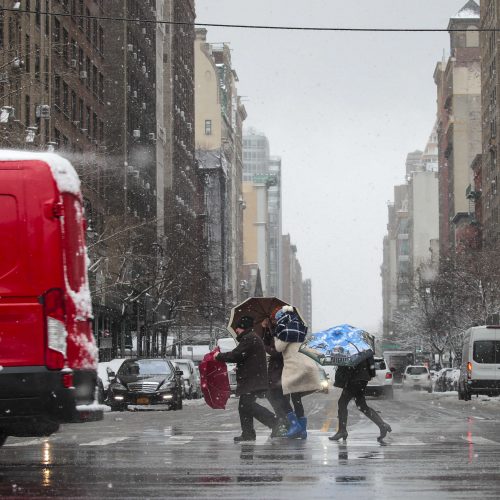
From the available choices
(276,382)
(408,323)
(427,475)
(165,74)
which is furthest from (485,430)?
(408,323)

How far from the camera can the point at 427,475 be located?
12.4 meters

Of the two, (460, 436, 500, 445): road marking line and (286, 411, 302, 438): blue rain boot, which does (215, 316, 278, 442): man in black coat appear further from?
(460, 436, 500, 445): road marking line

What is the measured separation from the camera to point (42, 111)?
193 ft

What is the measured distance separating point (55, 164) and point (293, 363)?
7103 mm

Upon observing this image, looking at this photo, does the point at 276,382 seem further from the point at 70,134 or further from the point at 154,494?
the point at 70,134

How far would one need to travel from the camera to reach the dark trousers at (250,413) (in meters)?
17.9

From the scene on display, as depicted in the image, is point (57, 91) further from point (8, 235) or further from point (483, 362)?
point (8, 235)

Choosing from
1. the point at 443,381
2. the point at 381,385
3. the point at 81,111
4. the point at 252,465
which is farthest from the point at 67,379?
the point at 443,381

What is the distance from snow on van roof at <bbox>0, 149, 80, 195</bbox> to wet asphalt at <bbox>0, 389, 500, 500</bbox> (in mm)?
2605

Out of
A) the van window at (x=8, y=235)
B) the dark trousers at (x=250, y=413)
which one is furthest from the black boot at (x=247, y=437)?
the van window at (x=8, y=235)

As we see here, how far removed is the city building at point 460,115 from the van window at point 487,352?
110908 mm

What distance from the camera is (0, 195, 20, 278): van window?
39.5ft

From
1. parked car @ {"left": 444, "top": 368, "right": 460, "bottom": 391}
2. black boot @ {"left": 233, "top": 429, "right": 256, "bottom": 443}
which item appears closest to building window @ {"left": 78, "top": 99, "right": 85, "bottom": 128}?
parked car @ {"left": 444, "top": 368, "right": 460, "bottom": 391}

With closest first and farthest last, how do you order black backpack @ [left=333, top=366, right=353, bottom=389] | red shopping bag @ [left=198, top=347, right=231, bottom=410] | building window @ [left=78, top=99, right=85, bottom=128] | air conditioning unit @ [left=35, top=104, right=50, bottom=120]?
black backpack @ [left=333, top=366, right=353, bottom=389] → red shopping bag @ [left=198, top=347, right=231, bottom=410] → air conditioning unit @ [left=35, top=104, right=50, bottom=120] → building window @ [left=78, top=99, right=85, bottom=128]
